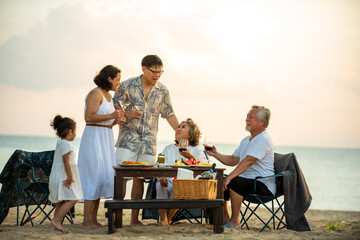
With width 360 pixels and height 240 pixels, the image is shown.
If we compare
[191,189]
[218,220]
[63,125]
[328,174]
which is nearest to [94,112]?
[63,125]

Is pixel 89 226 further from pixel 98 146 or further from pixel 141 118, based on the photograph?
pixel 141 118

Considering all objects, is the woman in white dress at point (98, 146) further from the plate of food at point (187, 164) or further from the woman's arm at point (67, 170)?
the plate of food at point (187, 164)

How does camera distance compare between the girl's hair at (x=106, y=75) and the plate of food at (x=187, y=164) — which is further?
the girl's hair at (x=106, y=75)

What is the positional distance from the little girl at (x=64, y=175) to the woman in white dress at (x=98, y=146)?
15cm

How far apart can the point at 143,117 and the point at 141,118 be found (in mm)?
29

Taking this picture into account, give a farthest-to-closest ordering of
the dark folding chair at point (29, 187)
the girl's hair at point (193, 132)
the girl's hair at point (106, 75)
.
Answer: the girl's hair at point (193, 132)
the dark folding chair at point (29, 187)
the girl's hair at point (106, 75)

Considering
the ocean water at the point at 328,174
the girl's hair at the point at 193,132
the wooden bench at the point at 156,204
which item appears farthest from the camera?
the ocean water at the point at 328,174

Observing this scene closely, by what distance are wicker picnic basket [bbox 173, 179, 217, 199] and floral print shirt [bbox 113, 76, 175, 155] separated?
104 centimetres

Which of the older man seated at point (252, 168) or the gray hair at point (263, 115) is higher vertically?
the gray hair at point (263, 115)

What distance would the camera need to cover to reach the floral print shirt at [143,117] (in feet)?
20.4

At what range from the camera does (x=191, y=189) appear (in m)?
5.28

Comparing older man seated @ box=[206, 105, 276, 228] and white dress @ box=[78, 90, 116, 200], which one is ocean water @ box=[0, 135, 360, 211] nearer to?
older man seated @ box=[206, 105, 276, 228]

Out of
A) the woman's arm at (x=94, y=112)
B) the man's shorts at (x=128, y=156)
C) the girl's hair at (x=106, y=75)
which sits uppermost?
the girl's hair at (x=106, y=75)

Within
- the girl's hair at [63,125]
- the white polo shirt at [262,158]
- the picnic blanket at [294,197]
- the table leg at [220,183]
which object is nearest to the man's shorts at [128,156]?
the girl's hair at [63,125]
